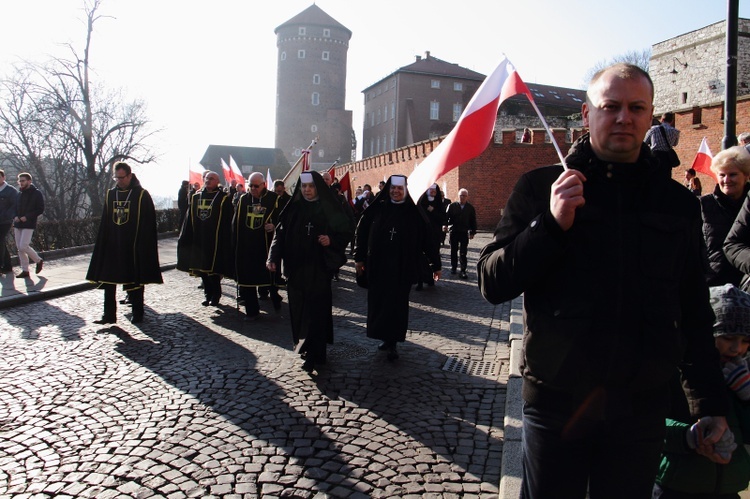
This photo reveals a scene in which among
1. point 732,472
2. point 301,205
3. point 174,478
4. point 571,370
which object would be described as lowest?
point 174,478

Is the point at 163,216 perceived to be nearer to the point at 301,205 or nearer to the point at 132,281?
the point at 132,281

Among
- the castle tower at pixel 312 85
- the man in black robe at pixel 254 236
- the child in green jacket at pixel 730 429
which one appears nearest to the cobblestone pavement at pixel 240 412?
the man in black robe at pixel 254 236

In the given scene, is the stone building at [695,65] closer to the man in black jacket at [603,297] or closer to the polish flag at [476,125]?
the polish flag at [476,125]

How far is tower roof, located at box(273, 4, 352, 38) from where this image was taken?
77.6 metres

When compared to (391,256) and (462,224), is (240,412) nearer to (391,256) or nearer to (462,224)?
(391,256)

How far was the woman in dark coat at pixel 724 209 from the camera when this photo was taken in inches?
186

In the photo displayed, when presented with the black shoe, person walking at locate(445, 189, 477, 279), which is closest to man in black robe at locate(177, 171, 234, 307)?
the black shoe

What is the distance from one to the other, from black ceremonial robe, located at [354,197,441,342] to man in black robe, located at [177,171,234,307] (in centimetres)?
340

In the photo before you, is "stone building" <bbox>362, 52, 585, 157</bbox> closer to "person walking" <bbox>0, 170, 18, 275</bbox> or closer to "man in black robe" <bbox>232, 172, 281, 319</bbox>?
"person walking" <bbox>0, 170, 18, 275</bbox>

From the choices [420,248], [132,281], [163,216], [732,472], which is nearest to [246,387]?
[420,248]

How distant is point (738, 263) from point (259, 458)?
3427mm

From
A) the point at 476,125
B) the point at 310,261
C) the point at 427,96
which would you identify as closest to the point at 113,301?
the point at 310,261

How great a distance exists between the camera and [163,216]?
2612 cm

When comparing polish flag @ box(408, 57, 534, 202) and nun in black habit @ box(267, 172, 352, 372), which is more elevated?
polish flag @ box(408, 57, 534, 202)
